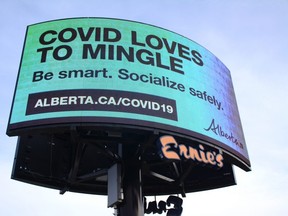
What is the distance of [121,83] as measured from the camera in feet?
45.0

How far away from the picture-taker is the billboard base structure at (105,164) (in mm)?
13930

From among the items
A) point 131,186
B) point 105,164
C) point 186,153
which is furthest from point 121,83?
point 105,164

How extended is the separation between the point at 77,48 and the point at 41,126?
3481 mm

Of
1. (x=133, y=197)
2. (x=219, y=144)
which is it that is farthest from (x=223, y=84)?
(x=133, y=197)

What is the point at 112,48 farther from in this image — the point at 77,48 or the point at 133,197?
the point at 133,197

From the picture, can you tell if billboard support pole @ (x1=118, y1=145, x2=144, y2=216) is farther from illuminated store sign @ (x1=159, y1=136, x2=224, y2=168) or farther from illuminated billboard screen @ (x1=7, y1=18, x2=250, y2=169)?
illuminated billboard screen @ (x1=7, y1=18, x2=250, y2=169)

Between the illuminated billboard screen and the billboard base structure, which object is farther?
the billboard base structure

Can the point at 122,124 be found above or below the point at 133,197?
above

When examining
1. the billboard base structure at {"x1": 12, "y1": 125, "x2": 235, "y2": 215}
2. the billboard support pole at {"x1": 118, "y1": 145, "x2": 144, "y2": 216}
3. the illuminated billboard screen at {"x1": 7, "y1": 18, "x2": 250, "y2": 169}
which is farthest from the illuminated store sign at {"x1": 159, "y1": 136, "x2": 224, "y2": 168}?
the billboard support pole at {"x1": 118, "y1": 145, "x2": 144, "y2": 216}

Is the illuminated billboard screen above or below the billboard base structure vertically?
above

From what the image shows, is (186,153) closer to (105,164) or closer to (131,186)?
(131,186)

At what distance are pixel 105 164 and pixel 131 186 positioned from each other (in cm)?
359

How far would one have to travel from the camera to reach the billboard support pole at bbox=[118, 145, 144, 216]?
1396 centimetres

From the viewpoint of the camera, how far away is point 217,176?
57.8 feet
